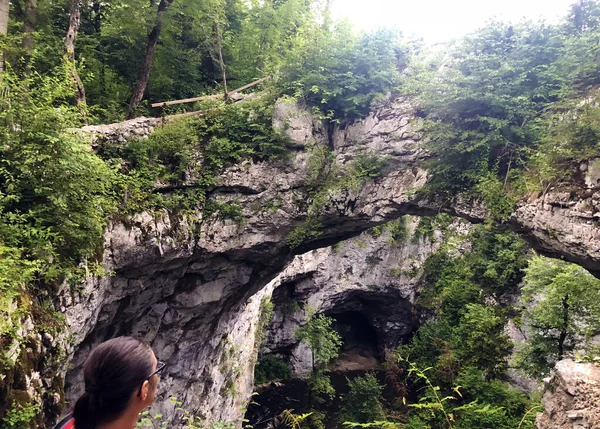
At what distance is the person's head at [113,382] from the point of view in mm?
1370

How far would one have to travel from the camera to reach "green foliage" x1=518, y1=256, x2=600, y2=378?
30.3 feet

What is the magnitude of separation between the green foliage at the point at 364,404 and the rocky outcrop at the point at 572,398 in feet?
27.1

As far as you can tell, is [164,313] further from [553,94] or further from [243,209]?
[553,94]

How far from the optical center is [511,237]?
1431 cm

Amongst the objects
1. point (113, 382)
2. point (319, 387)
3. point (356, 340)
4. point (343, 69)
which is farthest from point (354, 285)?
point (113, 382)

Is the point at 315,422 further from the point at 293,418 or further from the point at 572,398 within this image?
the point at 572,398

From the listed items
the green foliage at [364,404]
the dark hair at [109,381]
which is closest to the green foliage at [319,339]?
the green foliage at [364,404]

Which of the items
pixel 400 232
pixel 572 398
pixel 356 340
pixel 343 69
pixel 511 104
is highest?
pixel 343 69

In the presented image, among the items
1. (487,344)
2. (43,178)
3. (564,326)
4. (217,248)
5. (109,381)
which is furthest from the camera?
(487,344)

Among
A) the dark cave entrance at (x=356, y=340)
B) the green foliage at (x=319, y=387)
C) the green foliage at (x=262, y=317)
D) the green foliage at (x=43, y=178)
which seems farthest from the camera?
the dark cave entrance at (x=356, y=340)

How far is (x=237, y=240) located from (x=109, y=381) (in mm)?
7619

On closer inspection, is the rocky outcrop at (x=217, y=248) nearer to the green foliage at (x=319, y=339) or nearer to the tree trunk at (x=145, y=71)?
the tree trunk at (x=145, y=71)

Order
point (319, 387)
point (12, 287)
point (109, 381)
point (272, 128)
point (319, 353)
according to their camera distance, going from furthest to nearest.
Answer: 1. point (319, 353)
2. point (319, 387)
3. point (272, 128)
4. point (12, 287)
5. point (109, 381)

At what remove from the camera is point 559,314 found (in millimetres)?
9812
